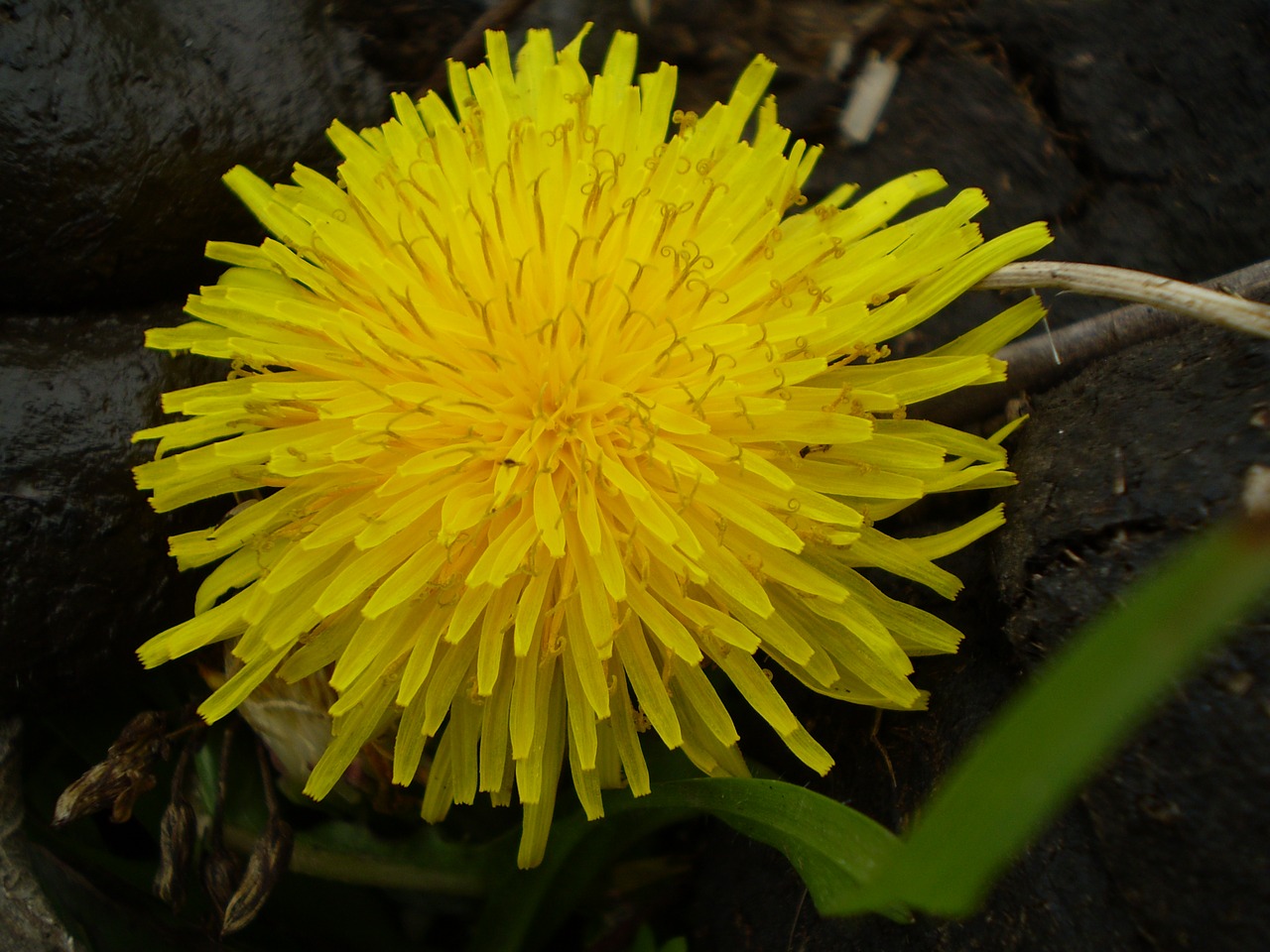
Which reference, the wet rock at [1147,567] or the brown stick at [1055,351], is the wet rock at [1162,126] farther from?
the wet rock at [1147,567]

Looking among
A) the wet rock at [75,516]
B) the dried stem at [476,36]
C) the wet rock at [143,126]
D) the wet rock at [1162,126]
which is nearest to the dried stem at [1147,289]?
the wet rock at [1162,126]

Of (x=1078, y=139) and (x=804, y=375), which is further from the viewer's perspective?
(x=1078, y=139)

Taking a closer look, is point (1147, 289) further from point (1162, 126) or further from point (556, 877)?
point (556, 877)

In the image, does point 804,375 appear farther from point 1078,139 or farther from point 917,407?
point 1078,139

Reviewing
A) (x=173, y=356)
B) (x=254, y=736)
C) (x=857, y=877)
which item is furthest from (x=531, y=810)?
(x=173, y=356)

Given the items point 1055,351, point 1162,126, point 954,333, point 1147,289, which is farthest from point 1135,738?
point 1162,126

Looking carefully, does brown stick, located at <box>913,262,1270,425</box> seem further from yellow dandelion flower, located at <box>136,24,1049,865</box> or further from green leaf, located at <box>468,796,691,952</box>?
green leaf, located at <box>468,796,691,952</box>
